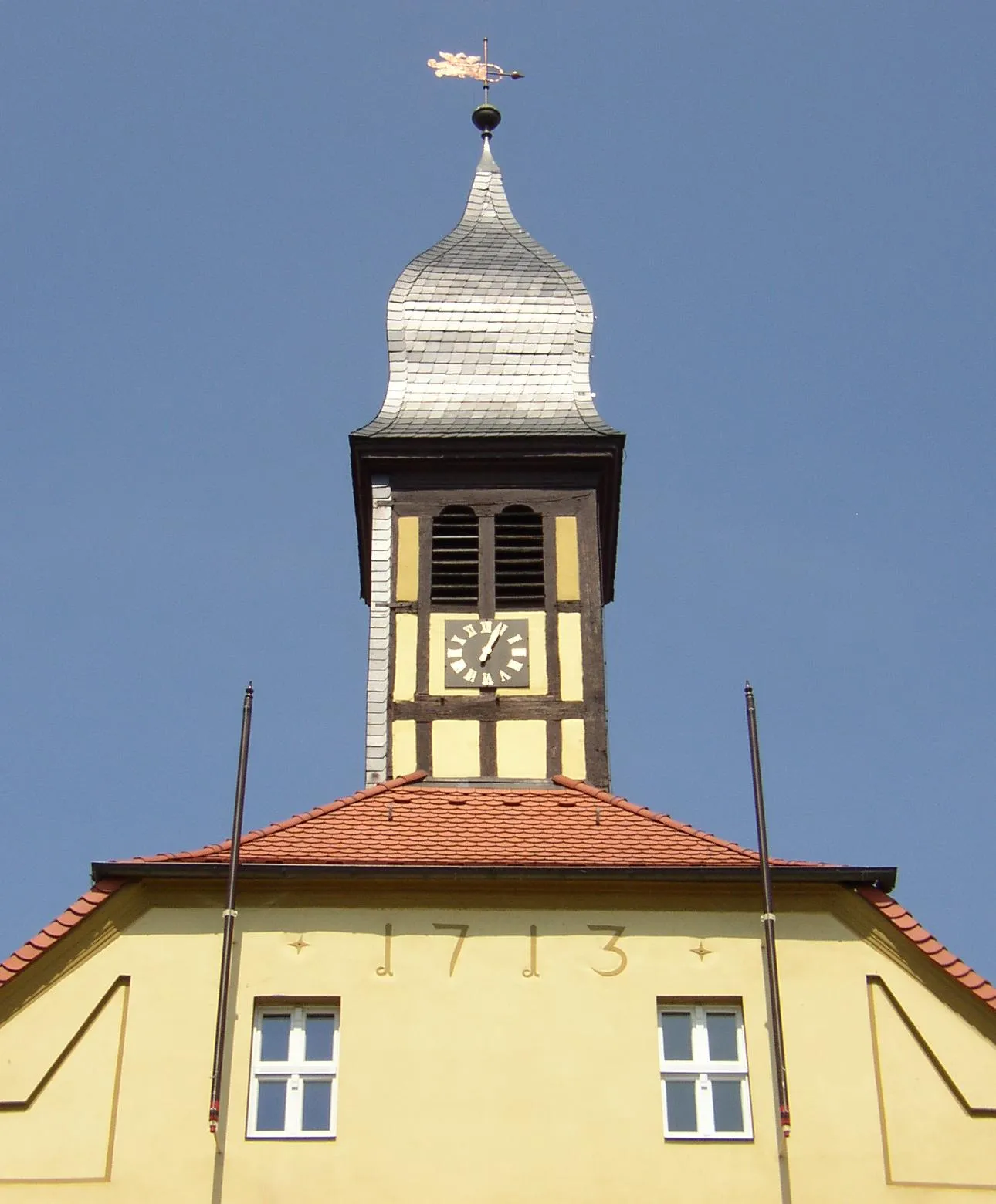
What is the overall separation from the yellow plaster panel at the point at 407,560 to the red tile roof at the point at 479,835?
305 cm

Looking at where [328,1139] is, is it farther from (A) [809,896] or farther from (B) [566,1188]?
(A) [809,896]

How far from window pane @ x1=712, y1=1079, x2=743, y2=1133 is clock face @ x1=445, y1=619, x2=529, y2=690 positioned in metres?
6.93

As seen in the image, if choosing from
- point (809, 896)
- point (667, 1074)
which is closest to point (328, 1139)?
point (667, 1074)

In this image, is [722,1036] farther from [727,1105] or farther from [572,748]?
[572,748]

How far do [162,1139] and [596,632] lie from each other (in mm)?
8776

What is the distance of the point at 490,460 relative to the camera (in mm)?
27281

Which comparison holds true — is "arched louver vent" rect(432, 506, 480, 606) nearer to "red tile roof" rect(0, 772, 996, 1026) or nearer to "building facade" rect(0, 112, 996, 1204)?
"red tile roof" rect(0, 772, 996, 1026)

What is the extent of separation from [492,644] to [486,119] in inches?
444

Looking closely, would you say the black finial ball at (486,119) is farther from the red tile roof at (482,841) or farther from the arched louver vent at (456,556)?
the red tile roof at (482,841)

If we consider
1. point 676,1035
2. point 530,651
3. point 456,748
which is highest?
point 530,651

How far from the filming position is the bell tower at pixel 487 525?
25.1 m

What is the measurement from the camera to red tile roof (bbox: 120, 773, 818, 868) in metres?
20.6

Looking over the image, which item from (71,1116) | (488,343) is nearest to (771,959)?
(71,1116)

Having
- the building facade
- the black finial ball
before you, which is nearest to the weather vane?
the black finial ball
